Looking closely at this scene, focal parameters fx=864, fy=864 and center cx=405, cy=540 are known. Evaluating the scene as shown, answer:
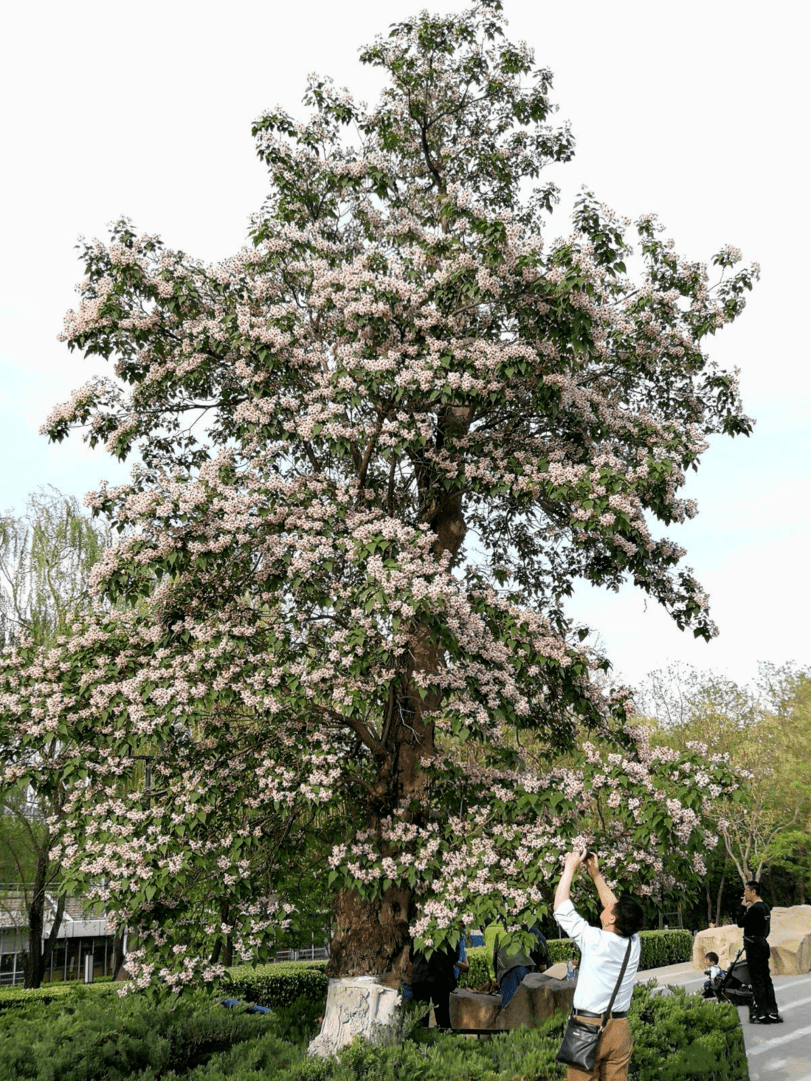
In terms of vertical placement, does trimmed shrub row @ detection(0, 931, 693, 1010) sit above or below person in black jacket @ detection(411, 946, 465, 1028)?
below

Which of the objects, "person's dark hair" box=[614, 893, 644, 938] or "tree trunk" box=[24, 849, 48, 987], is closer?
"person's dark hair" box=[614, 893, 644, 938]

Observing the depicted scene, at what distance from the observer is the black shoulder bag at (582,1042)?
5.08m

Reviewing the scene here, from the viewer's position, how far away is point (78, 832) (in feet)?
25.4

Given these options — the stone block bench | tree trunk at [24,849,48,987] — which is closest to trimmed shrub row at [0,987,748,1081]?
the stone block bench

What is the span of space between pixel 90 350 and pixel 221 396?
4.60ft

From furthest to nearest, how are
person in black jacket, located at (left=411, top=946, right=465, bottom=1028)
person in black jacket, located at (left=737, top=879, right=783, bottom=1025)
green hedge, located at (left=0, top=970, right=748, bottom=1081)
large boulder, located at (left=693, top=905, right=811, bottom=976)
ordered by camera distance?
large boulder, located at (left=693, top=905, right=811, bottom=976)
person in black jacket, located at (left=737, top=879, right=783, bottom=1025)
person in black jacket, located at (left=411, top=946, right=465, bottom=1028)
green hedge, located at (left=0, top=970, right=748, bottom=1081)

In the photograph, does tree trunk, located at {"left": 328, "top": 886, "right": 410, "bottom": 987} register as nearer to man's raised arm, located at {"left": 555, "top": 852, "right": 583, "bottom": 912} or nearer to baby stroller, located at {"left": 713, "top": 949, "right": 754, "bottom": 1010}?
man's raised arm, located at {"left": 555, "top": 852, "right": 583, "bottom": 912}

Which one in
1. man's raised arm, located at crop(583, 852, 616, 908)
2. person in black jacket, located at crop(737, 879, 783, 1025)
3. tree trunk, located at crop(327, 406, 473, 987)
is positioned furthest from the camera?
person in black jacket, located at crop(737, 879, 783, 1025)

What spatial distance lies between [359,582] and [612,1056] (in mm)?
4101

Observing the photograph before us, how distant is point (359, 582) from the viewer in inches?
307

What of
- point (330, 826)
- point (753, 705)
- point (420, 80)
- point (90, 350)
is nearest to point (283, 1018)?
point (330, 826)

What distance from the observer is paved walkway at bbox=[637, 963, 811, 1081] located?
30.0 ft

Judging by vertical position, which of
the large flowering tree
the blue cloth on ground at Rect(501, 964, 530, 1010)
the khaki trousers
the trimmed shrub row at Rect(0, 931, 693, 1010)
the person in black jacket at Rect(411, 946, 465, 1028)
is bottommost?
the trimmed shrub row at Rect(0, 931, 693, 1010)

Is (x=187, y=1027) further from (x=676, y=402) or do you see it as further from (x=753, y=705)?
(x=753, y=705)
